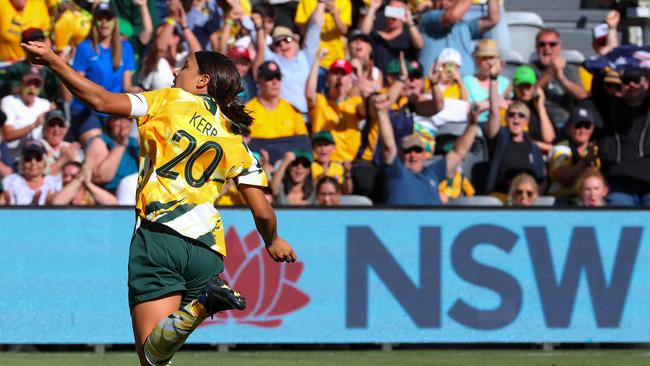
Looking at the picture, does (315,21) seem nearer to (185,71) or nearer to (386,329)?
(386,329)

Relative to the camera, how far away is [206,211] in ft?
19.3

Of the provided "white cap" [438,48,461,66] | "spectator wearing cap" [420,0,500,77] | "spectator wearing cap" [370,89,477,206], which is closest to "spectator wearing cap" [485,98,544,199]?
"spectator wearing cap" [370,89,477,206]

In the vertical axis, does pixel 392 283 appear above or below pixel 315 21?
below

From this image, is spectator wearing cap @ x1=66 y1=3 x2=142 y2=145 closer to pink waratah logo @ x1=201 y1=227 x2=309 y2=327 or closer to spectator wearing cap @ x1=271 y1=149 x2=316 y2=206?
spectator wearing cap @ x1=271 y1=149 x2=316 y2=206

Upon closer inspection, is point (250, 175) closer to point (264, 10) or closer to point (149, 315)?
point (149, 315)

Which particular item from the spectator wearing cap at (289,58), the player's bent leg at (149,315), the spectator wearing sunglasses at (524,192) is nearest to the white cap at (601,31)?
→ the spectator wearing cap at (289,58)

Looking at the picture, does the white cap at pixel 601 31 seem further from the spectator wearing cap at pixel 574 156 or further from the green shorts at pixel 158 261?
the green shorts at pixel 158 261

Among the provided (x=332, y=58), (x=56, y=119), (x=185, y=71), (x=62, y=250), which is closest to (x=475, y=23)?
(x=332, y=58)

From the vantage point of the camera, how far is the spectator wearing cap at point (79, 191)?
35.6 ft

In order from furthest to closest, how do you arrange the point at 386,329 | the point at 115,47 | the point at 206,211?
the point at 115,47 → the point at 386,329 → the point at 206,211

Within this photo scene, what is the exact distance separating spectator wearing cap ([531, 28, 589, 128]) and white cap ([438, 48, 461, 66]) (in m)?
0.89

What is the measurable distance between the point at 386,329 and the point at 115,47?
4.24 meters

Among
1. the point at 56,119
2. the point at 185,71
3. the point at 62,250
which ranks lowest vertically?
the point at 62,250

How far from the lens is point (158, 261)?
5.80m
